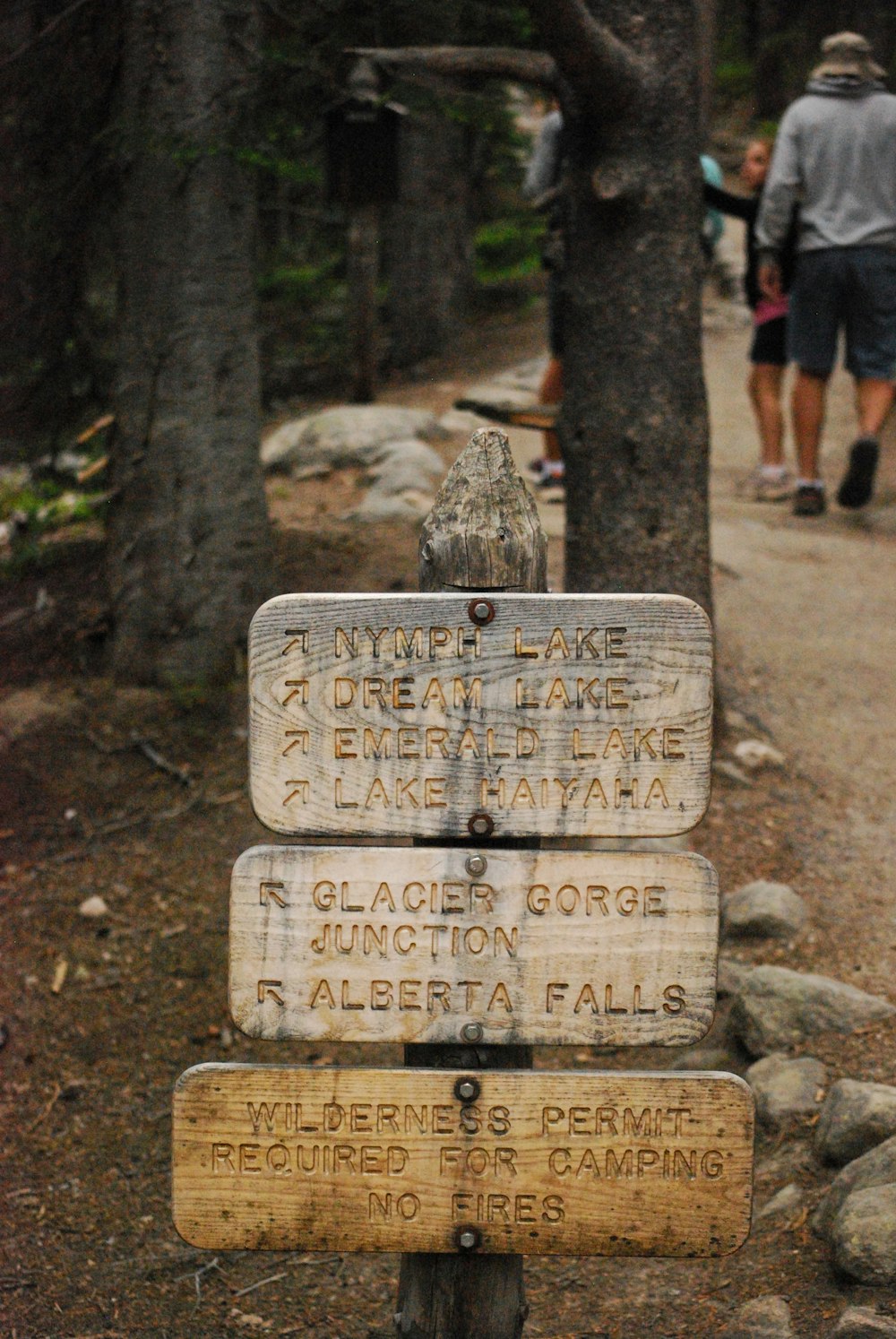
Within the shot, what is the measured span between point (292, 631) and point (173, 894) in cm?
313

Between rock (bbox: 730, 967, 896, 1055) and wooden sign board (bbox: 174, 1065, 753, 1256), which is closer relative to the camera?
wooden sign board (bbox: 174, 1065, 753, 1256)

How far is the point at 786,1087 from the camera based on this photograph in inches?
146

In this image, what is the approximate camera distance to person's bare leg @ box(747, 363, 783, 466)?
8.48m

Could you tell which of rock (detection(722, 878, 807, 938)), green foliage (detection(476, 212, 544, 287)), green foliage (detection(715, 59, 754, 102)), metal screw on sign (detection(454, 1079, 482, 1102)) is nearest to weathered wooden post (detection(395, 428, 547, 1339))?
metal screw on sign (detection(454, 1079, 482, 1102))

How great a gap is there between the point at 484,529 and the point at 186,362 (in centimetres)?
384

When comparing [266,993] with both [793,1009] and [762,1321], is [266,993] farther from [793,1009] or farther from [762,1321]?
[793,1009]

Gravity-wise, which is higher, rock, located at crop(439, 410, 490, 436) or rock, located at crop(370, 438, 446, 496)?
rock, located at crop(370, 438, 446, 496)

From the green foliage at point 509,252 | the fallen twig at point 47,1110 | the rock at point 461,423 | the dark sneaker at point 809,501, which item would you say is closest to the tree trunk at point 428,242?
the green foliage at point 509,252

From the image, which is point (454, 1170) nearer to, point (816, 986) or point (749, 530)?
point (816, 986)

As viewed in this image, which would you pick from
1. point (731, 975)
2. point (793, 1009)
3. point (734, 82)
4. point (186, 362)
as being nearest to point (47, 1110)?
point (731, 975)

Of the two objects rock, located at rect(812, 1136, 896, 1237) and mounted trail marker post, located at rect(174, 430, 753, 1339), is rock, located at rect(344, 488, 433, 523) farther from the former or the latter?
mounted trail marker post, located at rect(174, 430, 753, 1339)

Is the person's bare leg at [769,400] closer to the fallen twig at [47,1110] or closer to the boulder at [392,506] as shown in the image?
the boulder at [392,506]

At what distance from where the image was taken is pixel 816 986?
4023mm

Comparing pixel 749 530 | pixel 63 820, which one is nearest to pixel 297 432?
pixel 749 530
